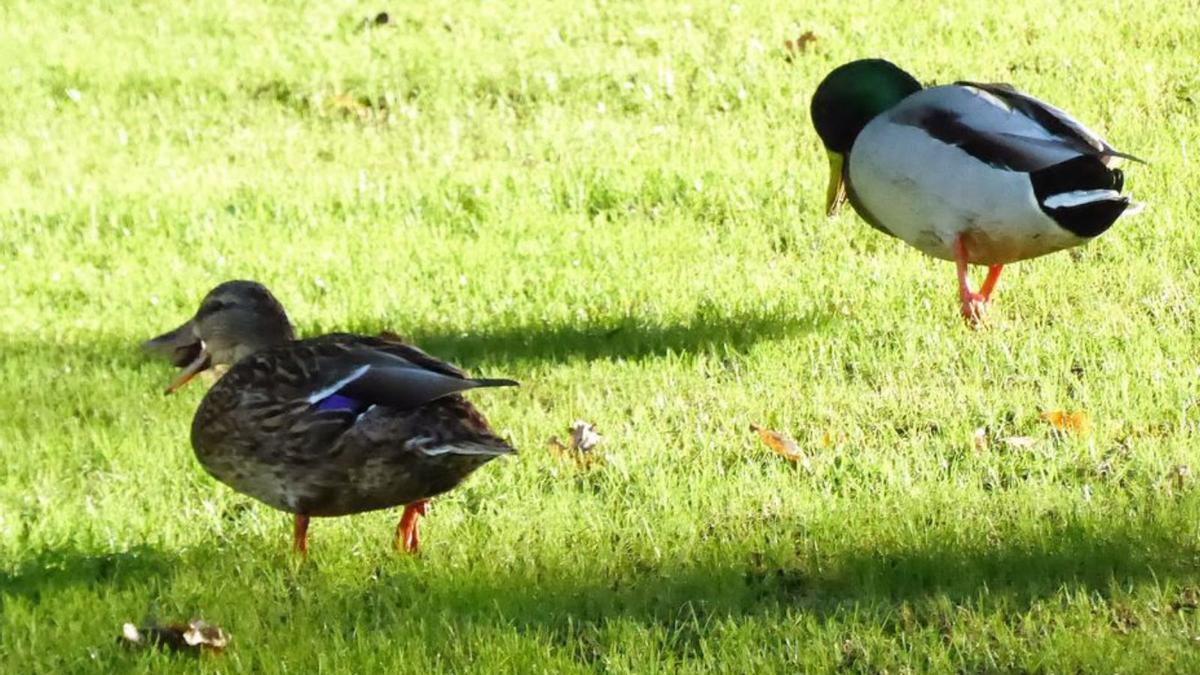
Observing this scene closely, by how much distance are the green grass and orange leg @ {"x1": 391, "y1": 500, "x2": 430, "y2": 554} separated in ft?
0.19

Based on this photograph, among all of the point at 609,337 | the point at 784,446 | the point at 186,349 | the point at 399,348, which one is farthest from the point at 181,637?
the point at 609,337

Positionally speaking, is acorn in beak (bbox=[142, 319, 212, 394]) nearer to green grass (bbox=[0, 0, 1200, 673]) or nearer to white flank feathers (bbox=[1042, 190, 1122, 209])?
Result: green grass (bbox=[0, 0, 1200, 673])

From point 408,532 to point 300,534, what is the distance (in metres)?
0.30

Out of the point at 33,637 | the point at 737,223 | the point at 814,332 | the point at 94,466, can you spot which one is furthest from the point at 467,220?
the point at 33,637

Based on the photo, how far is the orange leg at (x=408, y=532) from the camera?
16.6 ft

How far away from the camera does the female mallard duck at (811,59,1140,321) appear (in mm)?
6758

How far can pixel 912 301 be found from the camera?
7.43 meters

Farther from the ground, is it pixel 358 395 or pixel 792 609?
pixel 358 395

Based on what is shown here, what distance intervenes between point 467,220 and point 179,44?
14.0ft

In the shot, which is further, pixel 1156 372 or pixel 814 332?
pixel 814 332

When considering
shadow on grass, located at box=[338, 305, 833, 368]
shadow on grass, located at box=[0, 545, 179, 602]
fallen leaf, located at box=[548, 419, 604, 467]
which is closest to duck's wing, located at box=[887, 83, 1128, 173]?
shadow on grass, located at box=[338, 305, 833, 368]

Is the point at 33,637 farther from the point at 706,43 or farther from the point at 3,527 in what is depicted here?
the point at 706,43

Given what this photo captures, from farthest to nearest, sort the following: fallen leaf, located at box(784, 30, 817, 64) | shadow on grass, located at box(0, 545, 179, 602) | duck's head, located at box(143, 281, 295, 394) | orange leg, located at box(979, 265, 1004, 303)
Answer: fallen leaf, located at box(784, 30, 817, 64), orange leg, located at box(979, 265, 1004, 303), duck's head, located at box(143, 281, 295, 394), shadow on grass, located at box(0, 545, 179, 602)

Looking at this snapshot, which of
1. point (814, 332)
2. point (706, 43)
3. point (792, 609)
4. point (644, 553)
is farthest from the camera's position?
point (706, 43)
